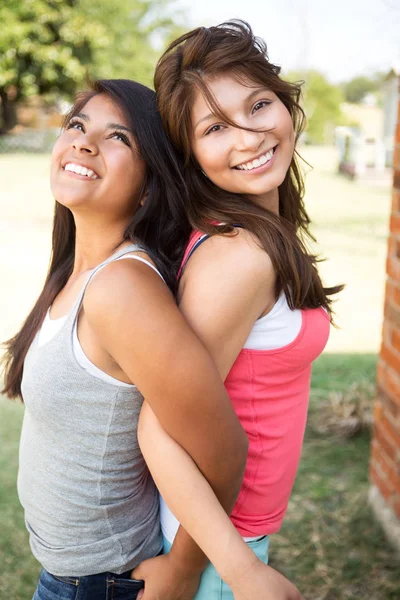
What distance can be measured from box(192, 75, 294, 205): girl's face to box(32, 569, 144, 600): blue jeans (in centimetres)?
89

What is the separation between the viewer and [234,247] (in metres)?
1.29

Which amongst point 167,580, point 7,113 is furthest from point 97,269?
point 7,113

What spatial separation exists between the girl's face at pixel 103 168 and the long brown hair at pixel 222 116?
0.35ft

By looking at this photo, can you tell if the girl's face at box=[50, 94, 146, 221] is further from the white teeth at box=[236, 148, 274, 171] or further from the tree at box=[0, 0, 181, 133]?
the tree at box=[0, 0, 181, 133]

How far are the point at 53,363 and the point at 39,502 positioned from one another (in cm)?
34

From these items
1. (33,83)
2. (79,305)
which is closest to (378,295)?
(79,305)

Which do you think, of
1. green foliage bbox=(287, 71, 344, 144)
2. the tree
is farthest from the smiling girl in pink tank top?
green foliage bbox=(287, 71, 344, 144)

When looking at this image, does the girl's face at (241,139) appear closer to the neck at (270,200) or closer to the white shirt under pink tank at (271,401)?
the neck at (270,200)

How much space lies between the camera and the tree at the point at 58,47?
940 inches

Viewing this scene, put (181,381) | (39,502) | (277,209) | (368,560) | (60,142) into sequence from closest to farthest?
(181,381) < (39,502) < (60,142) < (277,209) < (368,560)

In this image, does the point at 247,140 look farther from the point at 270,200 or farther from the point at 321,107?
the point at 321,107

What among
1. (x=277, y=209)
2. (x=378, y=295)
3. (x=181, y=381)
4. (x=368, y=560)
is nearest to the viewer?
(x=181, y=381)

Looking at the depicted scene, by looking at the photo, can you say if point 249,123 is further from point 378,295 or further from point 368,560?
point 378,295

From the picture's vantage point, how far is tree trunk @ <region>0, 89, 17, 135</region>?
26.5m
